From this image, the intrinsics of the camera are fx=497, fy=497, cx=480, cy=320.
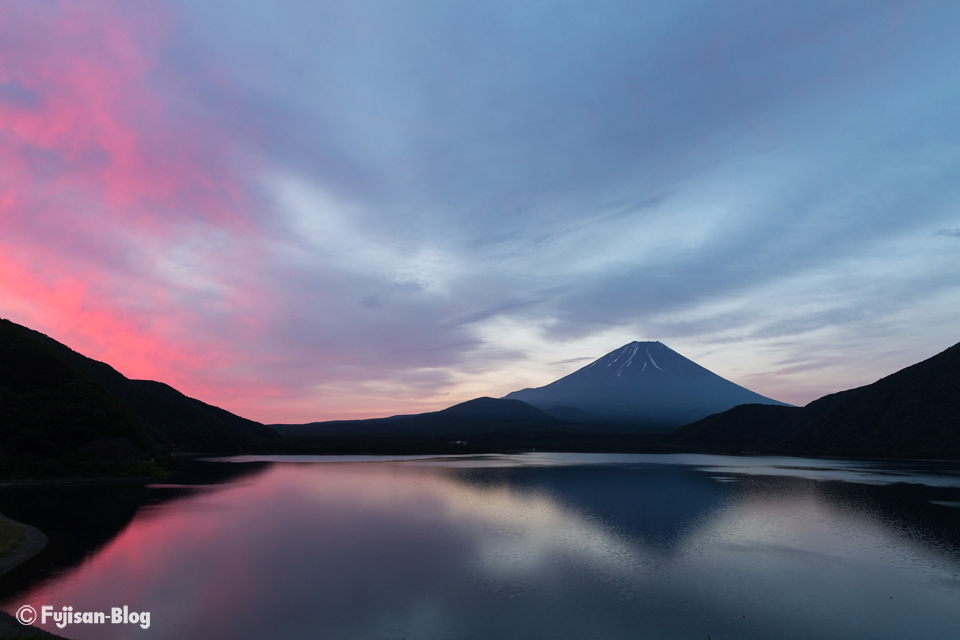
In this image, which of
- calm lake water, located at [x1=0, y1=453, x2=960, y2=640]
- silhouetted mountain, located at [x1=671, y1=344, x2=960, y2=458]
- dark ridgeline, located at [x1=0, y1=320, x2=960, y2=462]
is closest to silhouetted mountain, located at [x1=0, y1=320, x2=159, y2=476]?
dark ridgeline, located at [x1=0, y1=320, x2=960, y2=462]

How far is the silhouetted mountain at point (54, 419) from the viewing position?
56.4 m

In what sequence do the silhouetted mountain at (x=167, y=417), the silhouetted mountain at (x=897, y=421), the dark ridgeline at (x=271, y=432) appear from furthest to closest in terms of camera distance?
the silhouetted mountain at (x=167, y=417), the silhouetted mountain at (x=897, y=421), the dark ridgeline at (x=271, y=432)

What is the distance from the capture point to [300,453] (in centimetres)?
11862

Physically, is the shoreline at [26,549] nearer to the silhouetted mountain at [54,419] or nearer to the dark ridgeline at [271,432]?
the silhouetted mountain at [54,419]

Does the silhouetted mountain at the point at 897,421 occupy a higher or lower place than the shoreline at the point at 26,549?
higher

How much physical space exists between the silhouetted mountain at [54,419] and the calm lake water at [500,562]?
7.62 metres

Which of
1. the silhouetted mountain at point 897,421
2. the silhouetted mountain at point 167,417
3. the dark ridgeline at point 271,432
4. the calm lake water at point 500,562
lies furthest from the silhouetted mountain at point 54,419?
the silhouetted mountain at point 897,421

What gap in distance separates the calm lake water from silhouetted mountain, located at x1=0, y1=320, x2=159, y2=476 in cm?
762

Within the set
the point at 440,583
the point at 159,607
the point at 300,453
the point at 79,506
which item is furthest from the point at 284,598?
the point at 300,453

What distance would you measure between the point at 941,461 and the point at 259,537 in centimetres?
10712

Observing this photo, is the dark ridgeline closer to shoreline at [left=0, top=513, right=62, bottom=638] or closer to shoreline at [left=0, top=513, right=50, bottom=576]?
shoreline at [left=0, top=513, right=50, bottom=576]

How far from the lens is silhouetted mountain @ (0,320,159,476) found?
5644 centimetres

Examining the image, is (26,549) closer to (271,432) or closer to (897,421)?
(897,421)

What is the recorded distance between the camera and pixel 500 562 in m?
27.5
